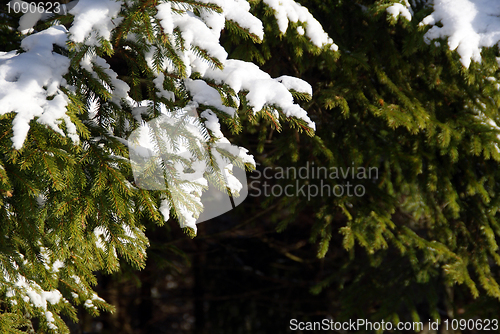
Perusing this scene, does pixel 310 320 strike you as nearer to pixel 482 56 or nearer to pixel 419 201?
pixel 419 201

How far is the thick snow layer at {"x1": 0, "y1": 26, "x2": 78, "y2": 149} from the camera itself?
1572mm

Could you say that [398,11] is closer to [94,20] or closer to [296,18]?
[296,18]

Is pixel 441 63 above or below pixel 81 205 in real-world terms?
above

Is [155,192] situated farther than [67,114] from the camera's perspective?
Yes

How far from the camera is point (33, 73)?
5.72 ft

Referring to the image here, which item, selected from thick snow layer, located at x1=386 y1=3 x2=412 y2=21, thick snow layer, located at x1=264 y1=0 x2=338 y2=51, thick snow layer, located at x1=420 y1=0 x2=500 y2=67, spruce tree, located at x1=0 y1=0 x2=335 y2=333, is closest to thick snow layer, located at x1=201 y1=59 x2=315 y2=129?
spruce tree, located at x1=0 y1=0 x2=335 y2=333

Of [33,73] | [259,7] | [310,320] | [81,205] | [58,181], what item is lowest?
[310,320]

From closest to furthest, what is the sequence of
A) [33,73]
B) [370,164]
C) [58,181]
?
[58,181] → [33,73] → [370,164]

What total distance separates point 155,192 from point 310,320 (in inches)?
219

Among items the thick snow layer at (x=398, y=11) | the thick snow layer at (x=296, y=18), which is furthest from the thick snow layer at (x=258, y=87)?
the thick snow layer at (x=398, y=11)

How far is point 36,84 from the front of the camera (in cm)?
170

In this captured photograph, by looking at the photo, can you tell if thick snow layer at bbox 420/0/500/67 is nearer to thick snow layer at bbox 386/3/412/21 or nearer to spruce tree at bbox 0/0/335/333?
thick snow layer at bbox 386/3/412/21

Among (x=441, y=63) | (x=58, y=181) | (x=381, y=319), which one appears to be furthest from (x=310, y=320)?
(x=58, y=181)

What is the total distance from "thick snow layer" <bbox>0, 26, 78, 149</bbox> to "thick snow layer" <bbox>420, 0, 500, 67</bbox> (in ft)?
8.98
